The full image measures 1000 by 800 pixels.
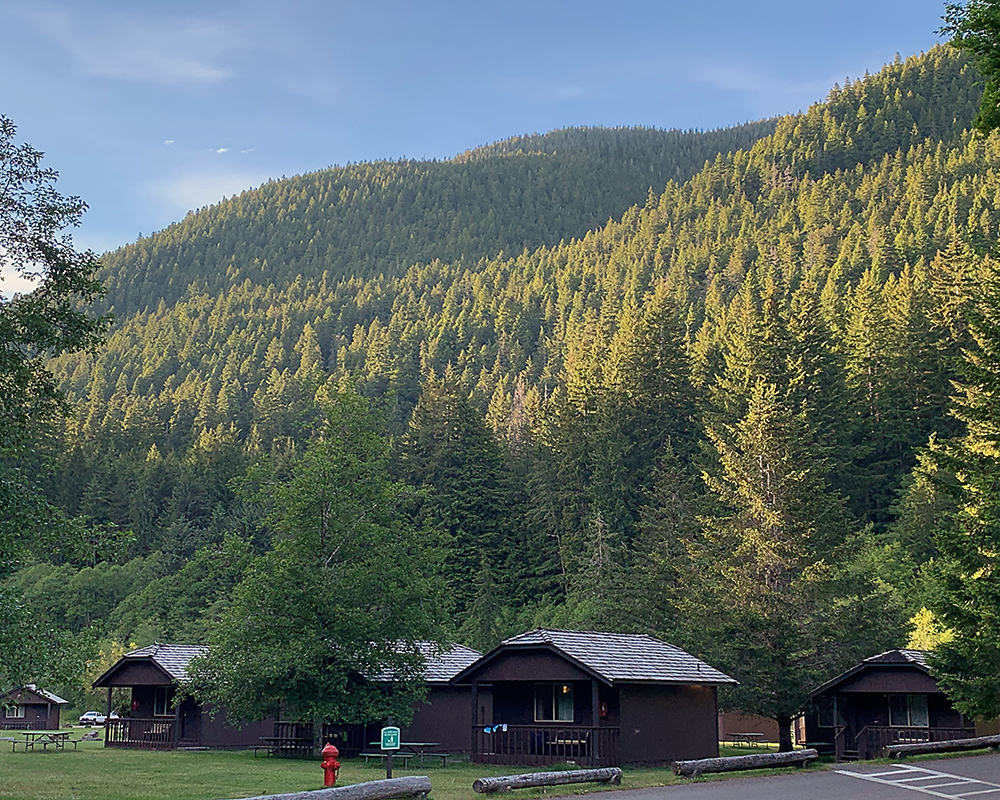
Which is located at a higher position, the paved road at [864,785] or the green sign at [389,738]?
the green sign at [389,738]

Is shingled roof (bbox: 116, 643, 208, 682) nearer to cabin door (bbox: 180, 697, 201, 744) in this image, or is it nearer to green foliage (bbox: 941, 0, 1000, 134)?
cabin door (bbox: 180, 697, 201, 744)

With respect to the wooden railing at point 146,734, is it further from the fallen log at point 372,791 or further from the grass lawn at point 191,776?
the fallen log at point 372,791

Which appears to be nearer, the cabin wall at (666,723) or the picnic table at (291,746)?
the cabin wall at (666,723)

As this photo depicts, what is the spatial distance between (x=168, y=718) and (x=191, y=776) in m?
15.9

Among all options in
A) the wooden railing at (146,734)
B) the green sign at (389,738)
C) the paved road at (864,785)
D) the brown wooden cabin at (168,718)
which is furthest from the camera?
the wooden railing at (146,734)

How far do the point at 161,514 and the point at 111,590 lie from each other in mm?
13735

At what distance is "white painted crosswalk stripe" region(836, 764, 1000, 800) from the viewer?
68.8 ft

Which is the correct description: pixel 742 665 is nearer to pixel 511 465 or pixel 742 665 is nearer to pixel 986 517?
pixel 986 517

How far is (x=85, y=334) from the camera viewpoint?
2217cm

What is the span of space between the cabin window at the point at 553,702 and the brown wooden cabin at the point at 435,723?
445 centimetres

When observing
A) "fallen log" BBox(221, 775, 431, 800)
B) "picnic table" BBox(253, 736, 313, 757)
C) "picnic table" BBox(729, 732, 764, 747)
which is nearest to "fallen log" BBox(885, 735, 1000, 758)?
"fallen log" BBox(221, 775, 431, 800)

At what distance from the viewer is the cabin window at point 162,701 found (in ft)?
135

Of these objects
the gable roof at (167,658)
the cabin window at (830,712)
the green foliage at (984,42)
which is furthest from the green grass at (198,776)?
the green foliage at (984,42)

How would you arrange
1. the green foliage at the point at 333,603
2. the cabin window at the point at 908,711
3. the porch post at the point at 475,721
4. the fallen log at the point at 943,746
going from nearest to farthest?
the fallen log at the point at 943,746
the porch post at the point at 475,721
the green foliage at the point at 333,603
the cabin window at the point at 908,711
